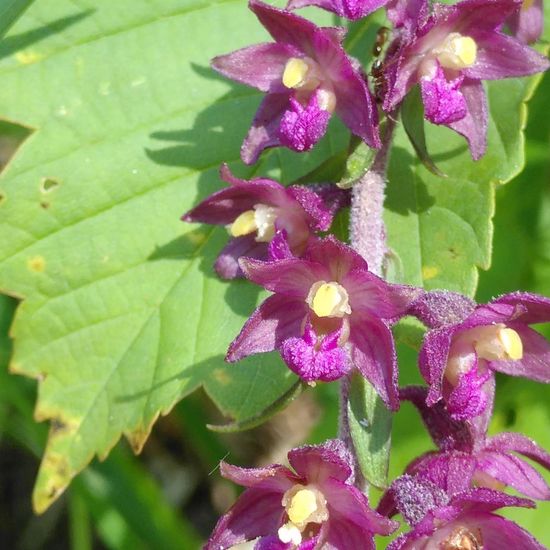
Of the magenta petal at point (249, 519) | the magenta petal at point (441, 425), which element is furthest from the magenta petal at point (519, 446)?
the magenta petal at point (249, 519)

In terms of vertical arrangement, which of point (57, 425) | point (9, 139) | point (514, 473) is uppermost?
point (514, 473)

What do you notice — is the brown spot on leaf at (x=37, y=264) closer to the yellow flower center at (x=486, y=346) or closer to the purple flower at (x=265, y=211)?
the purple flower at (x=265, y=211)

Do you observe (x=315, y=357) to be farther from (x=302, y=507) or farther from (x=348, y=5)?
(x=348, y=5)

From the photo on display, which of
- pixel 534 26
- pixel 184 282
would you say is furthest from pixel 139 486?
pixel 534 26

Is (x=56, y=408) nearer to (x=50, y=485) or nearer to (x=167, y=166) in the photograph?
(x=50, y=485)

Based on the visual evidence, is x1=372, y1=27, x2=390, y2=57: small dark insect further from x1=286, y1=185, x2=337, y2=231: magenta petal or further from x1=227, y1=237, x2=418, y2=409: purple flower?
x1=227, y1=237, x2=418, y2=409: purple flower

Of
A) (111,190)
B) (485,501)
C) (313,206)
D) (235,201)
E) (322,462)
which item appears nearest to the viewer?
(485,501)

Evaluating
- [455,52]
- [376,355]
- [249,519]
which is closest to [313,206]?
[376,355]

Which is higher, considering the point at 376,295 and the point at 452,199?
the point at 376,295
